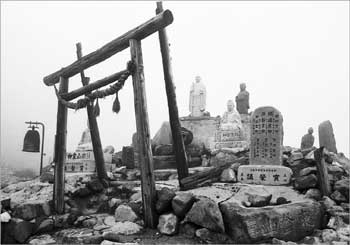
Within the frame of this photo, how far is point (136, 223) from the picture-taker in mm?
6000

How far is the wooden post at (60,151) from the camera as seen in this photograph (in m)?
7.18

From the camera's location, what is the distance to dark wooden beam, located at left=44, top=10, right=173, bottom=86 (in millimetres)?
6012

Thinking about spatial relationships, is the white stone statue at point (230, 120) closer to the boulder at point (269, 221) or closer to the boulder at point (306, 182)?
the boulder at point (306, 182)

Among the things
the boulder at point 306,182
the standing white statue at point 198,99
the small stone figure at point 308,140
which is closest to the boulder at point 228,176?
the boulder at point 306,182

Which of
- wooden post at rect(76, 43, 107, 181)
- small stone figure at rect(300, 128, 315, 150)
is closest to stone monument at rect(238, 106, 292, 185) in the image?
wooden post at rect(76, 43, 107, 181)

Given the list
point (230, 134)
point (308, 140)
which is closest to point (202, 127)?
point (230, 134)

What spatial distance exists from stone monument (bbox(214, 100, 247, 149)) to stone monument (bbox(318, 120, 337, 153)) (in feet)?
9.36

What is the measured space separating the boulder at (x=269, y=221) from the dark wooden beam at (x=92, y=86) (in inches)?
140

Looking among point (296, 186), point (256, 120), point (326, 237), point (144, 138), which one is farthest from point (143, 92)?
point (326, 237)

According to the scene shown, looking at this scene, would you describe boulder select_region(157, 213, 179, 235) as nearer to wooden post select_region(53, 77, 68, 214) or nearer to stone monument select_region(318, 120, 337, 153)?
wooden post select_region(53, 77, 68, 214)

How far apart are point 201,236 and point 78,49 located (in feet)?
20.7

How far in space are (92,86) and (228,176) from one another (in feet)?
12.5

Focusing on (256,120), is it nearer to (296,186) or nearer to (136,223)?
(296,186)

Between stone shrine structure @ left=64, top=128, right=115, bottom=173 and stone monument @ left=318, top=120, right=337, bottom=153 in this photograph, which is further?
stone monument @ left=318, top=120, right=337, bottom=153
